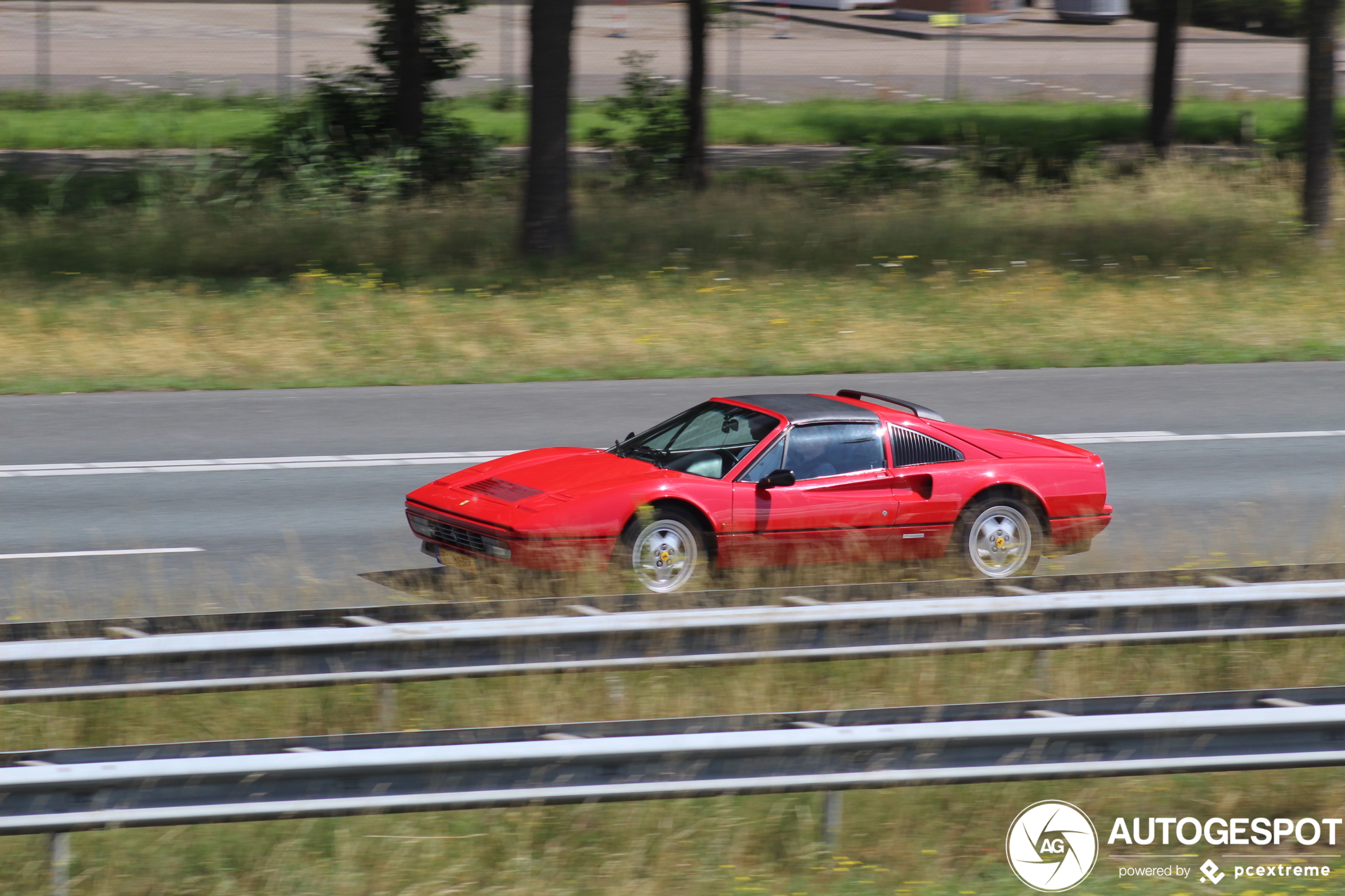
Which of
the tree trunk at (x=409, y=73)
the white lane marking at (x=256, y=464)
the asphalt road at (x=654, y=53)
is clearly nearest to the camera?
the white lane marking at (x=256, y=464)

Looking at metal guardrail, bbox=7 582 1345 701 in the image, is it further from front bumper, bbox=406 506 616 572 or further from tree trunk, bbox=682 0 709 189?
tree trunk, bbox=682 0 709 189

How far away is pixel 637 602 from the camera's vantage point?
6.78 meters

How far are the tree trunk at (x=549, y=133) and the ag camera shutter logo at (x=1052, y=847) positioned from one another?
53.1 feet

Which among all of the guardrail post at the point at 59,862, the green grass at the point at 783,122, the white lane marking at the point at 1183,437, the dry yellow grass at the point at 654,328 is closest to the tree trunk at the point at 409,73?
the green grass at the point at 783,122

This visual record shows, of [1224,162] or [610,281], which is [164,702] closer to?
[610,281]

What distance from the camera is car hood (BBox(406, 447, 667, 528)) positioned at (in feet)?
28.4

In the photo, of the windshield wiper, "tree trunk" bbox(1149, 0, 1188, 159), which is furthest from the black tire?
"tree trunk" bbox(1149, 0, 1188, 159)

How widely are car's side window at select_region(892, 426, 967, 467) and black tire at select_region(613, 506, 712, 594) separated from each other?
143 centimetres

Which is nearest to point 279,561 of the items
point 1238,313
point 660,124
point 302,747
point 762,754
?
point 302,747

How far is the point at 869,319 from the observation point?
1908 cm

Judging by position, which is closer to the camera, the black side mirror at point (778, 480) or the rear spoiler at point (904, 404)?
the black side mirror at point (778, 480)

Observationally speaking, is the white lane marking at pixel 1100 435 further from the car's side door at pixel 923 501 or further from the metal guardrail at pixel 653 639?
the metal guardrail at pixel 653 639

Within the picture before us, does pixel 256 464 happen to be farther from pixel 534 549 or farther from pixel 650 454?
pixel 534 549

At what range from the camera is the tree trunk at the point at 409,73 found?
81.8ft
